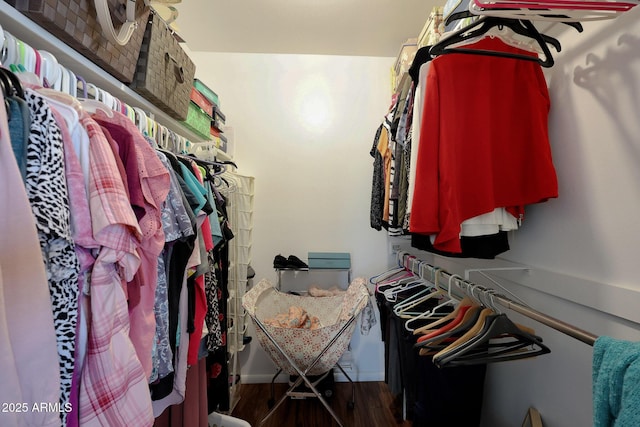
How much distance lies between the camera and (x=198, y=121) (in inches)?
66.4

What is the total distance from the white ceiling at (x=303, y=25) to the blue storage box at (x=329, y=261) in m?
1.63

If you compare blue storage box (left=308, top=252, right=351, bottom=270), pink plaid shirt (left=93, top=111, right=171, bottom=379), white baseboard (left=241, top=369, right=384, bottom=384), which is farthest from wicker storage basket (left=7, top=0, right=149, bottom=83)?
white baseboard (left=241, top=369, right=384, bottom=384)

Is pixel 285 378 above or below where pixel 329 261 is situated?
below

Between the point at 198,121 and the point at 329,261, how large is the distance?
1.28m

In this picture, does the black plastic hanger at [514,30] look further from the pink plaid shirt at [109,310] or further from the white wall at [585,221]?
the pink plaid shirt at [109,310]

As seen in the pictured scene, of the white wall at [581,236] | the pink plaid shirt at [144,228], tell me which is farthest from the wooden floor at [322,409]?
the pink plaid shirt at [144,228]

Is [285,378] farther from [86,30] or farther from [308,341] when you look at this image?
[86,30]

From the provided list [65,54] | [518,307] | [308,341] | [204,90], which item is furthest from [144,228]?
[204,90]

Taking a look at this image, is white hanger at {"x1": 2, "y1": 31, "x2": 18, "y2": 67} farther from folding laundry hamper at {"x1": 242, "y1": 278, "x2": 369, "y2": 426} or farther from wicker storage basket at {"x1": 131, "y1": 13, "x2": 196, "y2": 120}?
folding laundry hamper at {"x1": 242, "y1": 278, "x2": 369, "y2": 426}

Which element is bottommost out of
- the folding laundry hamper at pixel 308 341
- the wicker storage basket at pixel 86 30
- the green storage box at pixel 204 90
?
the folding laundry hamper at pixel 308 341

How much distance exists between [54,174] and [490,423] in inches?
76.6

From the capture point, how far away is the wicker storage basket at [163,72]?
3.70 feet

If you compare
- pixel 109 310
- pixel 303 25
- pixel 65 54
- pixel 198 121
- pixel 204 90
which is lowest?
pixel 109 310

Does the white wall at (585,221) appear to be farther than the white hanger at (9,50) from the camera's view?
Yes
